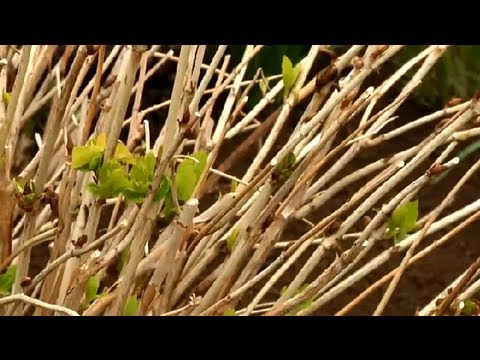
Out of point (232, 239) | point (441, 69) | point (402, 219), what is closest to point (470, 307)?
point (402, 219)

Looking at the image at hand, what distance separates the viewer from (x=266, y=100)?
1.33 metres

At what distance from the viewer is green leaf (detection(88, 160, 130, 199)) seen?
856 millimetres

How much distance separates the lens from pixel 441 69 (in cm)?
268

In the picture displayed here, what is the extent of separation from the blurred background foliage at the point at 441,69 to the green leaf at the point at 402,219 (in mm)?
1352

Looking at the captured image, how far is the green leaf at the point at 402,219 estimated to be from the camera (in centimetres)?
100

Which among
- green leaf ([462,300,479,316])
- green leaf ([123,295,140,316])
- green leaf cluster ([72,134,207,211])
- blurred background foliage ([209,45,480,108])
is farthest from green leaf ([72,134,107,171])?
blurred background foliage ([209,45,480,108])

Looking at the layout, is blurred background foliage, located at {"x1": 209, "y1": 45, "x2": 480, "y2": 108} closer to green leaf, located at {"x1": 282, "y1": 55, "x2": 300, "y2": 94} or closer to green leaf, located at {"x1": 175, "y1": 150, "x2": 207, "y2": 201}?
green leaf, located at {"x1": 282, "y1": 55, "x2": 300, "y2": 94}

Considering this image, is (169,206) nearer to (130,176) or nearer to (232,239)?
(130,176)

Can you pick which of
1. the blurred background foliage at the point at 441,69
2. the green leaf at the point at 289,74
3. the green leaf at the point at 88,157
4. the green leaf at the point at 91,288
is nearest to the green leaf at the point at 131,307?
the green leaf at the point at 91,288

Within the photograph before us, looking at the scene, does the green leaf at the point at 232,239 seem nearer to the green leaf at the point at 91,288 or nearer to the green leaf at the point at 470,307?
the green leaf at the point at 91,288

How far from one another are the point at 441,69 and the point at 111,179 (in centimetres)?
204

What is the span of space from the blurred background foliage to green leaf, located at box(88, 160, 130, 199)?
1501 mm
